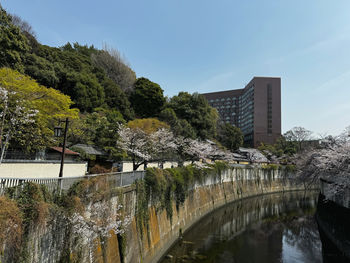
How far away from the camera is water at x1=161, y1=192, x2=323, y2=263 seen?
15.9 metres

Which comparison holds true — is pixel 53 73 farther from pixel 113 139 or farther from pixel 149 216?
pixel 149 216

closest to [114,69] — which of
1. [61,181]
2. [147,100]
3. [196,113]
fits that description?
[147,100]

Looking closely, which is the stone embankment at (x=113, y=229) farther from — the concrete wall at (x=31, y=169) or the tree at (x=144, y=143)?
the concrete wall at (x=31, y=169)

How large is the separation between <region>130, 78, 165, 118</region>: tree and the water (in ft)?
85.4

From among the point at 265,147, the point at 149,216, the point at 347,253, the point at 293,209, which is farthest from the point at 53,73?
the point at 265,147

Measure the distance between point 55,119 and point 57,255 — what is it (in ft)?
52.2

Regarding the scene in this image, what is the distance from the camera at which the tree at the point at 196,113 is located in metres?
45.3

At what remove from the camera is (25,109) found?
1368 cm

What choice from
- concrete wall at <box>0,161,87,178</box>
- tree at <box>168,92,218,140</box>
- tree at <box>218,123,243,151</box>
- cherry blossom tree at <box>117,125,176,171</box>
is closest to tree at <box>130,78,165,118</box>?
tree at <box>168,92,218,140</box>

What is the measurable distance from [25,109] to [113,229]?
1012cm

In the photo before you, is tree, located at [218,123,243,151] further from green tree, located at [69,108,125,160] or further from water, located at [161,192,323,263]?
green tree, located at [69,108,125,160]

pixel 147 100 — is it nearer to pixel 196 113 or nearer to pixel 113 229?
pixel 196 113

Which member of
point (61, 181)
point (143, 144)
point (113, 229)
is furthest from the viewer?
point (143, 144)

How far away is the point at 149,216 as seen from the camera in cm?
1400
